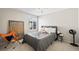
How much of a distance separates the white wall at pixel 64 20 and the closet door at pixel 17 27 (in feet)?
1.25

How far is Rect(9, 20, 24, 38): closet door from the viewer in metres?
1.33

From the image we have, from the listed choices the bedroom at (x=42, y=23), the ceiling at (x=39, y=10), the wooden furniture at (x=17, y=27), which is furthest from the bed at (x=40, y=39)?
the ceiling at (x=39, y=10)

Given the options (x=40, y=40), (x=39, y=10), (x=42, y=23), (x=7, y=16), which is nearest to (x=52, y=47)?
(x=40, y=40)

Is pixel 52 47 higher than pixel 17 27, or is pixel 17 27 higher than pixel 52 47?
pixel 17 27

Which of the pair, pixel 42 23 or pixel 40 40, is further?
pixel 42 23

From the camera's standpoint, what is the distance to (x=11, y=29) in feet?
4.36

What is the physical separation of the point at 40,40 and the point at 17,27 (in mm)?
512

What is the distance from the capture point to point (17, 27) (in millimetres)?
1369

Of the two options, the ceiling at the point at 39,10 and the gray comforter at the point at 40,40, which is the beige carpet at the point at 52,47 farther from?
the ceiling at the point at 39,10

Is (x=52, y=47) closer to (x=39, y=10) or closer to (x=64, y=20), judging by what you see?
(x=64, y=20)

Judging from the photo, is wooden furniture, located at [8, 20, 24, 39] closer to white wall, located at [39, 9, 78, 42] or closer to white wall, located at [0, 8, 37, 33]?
white wall, located at [0, 8, 37, 33]

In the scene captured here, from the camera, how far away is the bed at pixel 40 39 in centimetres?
131
